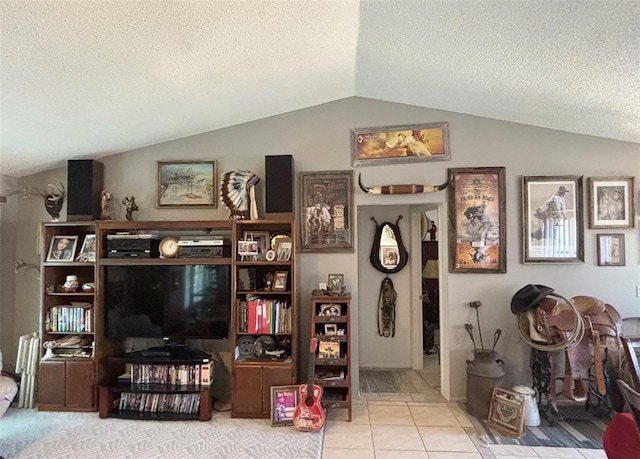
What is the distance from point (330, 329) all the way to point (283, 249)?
878 millimetres

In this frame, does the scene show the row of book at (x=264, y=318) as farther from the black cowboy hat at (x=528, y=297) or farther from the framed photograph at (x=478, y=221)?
the black cowboy hat at (x=528, y=297)

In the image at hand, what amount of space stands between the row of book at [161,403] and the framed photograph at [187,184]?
73.4 inches

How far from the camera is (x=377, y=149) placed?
3.58m

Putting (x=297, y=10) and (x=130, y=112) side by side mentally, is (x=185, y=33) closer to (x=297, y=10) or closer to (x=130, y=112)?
(x=297, y=10)

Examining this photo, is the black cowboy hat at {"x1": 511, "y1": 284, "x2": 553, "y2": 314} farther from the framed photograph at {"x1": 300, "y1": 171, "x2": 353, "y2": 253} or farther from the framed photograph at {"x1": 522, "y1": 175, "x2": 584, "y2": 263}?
the framed photograph at {"x1": 300, "y1": 171, "x2": 353, "y2": 253}

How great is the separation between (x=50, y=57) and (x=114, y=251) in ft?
5.90

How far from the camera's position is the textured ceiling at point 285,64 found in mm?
1937

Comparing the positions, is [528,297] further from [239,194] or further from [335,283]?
[239,194]

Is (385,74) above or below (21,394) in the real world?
above

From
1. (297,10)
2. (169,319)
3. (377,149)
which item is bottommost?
(169,319)

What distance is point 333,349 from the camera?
3.13 metres

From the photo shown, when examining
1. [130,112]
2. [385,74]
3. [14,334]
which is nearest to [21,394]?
[14,334]

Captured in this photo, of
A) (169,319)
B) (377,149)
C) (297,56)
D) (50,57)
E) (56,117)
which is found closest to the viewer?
(50,57)

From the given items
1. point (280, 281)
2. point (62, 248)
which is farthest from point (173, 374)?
point (62, 248)
